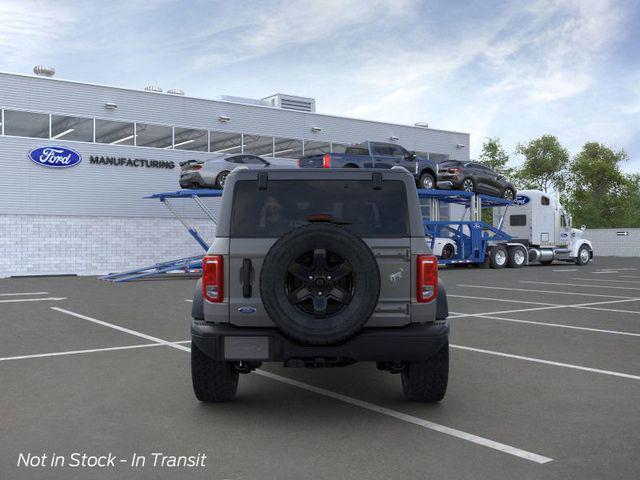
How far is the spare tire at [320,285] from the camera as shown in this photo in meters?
4.77

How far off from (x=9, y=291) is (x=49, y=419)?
14.0 meters

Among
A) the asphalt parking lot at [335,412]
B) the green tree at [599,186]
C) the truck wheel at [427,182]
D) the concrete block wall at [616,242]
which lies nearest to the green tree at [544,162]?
the green tree at [599,186]

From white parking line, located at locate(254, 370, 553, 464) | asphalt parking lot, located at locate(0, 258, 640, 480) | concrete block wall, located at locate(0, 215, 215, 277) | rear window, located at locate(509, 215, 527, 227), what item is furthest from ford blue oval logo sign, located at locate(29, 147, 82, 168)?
white parking line, located at locate(254, 370, 553, 464)

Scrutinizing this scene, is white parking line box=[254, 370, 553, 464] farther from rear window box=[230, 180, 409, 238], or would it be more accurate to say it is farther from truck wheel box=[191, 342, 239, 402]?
rear window box=[230, 180, 409, 238]

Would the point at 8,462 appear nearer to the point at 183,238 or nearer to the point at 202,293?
the point at 202,293

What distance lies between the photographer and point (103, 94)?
27.4m

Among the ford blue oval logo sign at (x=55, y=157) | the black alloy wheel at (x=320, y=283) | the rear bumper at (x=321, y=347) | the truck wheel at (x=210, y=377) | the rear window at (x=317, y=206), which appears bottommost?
the truck wheel at (x=210, y=377)

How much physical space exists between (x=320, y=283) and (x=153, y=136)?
25379 millimetres

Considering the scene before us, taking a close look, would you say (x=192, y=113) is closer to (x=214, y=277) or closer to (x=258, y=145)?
(x=258, y=145)

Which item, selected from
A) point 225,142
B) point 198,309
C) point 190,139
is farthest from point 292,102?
point 198,309

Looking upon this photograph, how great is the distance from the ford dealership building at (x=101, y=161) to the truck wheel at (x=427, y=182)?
27.6 ft

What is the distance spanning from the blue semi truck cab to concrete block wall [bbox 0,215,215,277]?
8.82 meters

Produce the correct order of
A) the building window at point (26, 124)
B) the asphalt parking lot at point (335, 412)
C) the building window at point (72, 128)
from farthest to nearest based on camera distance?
the building window at point (72, 128) → the building window at point (26, 124) → the asphalt parking lot at point (335, 412)

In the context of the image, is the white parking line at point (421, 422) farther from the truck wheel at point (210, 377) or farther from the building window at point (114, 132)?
the building window at point (114, 132)
